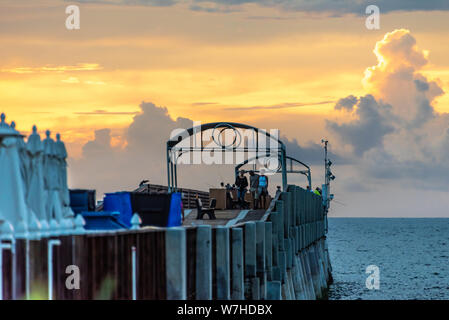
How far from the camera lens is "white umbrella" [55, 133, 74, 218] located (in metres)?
15.7

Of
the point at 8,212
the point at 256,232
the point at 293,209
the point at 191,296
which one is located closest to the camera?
the point at 8,212

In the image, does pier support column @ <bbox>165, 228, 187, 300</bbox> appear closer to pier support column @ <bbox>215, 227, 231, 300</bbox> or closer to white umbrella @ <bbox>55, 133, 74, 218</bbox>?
white umbrella @ <bbox>55, 133, 74, 218</bbox>

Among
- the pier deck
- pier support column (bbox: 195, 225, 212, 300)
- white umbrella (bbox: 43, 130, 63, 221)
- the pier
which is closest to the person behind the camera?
the pier

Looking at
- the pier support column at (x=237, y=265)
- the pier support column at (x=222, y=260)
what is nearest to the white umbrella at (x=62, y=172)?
the pier support column at (x=222, y=260)

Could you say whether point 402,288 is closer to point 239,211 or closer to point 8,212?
point 239,211

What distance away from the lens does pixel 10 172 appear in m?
14.1

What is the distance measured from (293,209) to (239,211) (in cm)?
498

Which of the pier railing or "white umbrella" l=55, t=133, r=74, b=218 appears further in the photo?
"white umbrella" l=55, t=133, r=74, b=218

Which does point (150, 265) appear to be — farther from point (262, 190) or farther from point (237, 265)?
point (262, 190)

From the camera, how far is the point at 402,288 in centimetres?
6788

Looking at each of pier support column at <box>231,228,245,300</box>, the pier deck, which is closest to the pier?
pier support column at <box>231,228,245,300</box>

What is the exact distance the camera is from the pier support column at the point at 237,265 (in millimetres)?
20547
